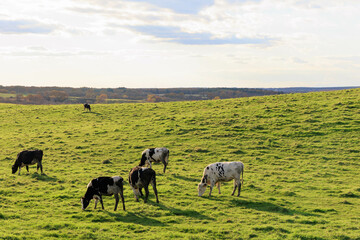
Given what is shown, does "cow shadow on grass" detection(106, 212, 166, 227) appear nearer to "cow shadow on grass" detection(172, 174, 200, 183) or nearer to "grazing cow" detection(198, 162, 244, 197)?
"grazing cow" detection(198, 162, 244, 197)

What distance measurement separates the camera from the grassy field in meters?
12.1

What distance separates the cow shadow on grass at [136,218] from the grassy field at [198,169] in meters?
0.04

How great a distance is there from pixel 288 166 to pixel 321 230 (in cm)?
1080

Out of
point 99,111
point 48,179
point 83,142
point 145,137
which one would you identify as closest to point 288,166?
point 145,137

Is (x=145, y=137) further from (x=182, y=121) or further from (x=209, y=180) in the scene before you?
(x=209, y=180)

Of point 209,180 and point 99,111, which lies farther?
point 99,111

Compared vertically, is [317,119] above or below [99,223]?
above

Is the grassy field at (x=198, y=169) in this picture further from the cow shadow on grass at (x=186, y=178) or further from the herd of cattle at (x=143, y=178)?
the herd of cattle at (x=143, y=178)

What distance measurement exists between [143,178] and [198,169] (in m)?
7.79

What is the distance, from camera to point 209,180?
16.4 meters

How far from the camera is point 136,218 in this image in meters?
13.0

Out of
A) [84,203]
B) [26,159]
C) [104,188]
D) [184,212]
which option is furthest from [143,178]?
[26,159]

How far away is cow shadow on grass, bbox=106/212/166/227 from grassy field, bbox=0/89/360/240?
1.7 inches

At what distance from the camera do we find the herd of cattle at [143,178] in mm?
14156
